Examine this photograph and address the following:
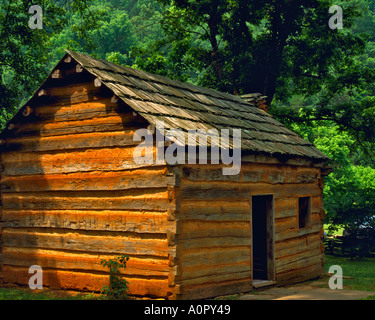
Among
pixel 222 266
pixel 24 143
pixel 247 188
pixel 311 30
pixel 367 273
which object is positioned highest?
pixel 311 30

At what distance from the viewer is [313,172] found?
14.8 m

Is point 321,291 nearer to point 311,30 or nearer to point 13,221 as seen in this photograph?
point 13,221

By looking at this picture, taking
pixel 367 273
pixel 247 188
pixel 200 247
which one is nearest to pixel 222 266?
pixel 200 247

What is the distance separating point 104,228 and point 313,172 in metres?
6.81

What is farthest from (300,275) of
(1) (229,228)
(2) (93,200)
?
(2) (93,200)

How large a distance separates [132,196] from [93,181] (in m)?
1.11

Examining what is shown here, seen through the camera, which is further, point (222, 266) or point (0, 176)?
point (0, 176)

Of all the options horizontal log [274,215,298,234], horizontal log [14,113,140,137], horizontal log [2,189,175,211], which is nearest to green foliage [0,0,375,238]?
horizontal log [274,215,298,234]

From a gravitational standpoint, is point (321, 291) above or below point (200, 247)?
below

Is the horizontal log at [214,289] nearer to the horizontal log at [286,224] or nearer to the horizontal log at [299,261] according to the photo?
the horizontal log at [299,261]

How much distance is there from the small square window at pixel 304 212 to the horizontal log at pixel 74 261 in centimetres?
622

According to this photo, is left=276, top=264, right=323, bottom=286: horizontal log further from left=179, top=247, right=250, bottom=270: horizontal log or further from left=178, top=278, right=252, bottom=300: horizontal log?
left=179, top=247, right=250, bottom=270: horizontal log

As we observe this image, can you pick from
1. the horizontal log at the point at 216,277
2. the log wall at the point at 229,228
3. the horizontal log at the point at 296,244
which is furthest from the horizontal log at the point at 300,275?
the horizontal log at the point at 216,277

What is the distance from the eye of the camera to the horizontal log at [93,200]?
9.86 m
